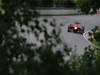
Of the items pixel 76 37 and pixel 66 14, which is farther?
pixel 66 14

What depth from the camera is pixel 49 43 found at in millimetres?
4051

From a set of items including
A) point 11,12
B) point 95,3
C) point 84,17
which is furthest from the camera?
point 84,17

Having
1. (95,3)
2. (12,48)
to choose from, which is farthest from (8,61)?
(95,3)

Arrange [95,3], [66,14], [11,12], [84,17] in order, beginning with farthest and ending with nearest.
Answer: [66,14] → [84,17] → [95,3] → [11,12]

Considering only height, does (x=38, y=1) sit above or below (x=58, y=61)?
above

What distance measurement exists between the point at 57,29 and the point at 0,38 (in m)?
0.64

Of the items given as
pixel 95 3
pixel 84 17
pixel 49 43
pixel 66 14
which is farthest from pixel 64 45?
pixel 66 14

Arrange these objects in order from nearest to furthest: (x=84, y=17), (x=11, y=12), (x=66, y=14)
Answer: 1. (x=11, y=12)
2. (x=84, y=17)
3. (x=66, y=14)

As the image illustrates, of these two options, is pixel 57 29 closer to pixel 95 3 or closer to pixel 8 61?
pixel 8 61

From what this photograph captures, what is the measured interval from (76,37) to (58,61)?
90.4 feet

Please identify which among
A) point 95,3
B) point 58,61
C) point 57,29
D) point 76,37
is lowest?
point 76,37

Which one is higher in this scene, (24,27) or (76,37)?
(24,27)

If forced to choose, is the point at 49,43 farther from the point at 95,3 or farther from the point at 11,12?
the point at 95,3

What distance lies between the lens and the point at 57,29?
4.07m
